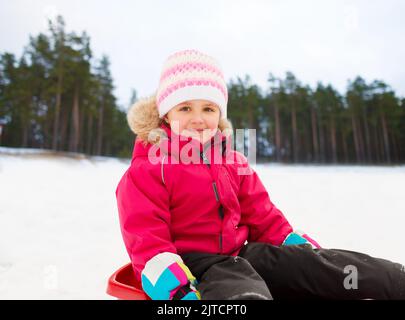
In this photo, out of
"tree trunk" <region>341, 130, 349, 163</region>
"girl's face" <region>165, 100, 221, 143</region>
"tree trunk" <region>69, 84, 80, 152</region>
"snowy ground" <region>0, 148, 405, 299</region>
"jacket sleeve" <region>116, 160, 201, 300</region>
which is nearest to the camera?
"jacket sleeve" <region>116, 160, 201, 300</region>

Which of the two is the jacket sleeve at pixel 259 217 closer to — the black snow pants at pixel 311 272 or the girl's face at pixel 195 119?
the black snow pants at pixel 311 272

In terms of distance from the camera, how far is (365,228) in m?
3.96

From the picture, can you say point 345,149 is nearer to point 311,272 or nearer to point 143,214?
point 311,272

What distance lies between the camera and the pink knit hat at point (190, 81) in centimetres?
185

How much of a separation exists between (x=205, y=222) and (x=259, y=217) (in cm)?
48

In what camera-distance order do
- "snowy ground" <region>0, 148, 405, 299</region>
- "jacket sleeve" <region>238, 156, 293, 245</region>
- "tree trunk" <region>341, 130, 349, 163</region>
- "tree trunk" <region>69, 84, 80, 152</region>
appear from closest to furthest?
"jacket sleeve" <region>238, 156, 293, 245</region>
"snowy ground" <region>0, 148, 405, 299</region>
"tree trunk" <region>69, 84, 80, 152</region>
"tree trunk" <region>341, 130, 349, 163</region>

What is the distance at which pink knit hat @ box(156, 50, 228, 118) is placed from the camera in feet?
6.08

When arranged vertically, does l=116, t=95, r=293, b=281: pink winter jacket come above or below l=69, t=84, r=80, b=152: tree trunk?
below

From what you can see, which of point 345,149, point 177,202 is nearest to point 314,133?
point 345,149

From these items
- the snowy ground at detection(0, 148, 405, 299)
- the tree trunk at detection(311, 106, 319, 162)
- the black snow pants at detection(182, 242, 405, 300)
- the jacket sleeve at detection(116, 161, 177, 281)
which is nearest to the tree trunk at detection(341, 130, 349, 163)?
the tree trunk at detection(311, 106, 319, 162)

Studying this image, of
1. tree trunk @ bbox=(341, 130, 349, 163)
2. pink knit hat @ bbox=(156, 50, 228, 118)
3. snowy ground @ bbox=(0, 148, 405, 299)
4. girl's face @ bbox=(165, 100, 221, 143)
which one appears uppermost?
tree trunk @ bbox=(341, 130, 349, 163)

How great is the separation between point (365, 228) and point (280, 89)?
26944 millimetres

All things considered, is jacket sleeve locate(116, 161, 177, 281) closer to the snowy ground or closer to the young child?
the young child
